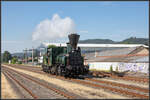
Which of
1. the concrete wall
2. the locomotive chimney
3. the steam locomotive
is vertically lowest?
the concrete wall

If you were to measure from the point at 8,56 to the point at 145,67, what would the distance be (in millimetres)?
155910

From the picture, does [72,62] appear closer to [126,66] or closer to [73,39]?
[73,39]

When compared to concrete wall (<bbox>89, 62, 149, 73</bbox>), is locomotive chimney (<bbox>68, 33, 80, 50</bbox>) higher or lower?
higher

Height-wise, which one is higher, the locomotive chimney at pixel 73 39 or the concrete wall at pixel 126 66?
the locomotive chimney at pixel 73 39

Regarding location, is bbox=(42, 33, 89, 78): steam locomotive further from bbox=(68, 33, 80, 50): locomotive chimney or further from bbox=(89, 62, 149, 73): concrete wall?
bbox=(89, 62, 149, 73): concrete wall

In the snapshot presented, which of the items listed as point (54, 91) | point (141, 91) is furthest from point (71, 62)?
point (141, 91)

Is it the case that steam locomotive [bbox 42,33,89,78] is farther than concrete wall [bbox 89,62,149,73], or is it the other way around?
concrete wall [bbox 89,62,149,73]

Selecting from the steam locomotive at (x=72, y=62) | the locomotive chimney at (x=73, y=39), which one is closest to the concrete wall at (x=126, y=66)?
the steam locomotive at (x=72, y=62)

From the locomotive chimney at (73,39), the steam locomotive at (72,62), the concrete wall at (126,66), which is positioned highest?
the locomotive chimney at (73,39)

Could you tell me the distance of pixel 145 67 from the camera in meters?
27.0

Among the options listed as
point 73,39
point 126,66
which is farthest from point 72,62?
point 126,66

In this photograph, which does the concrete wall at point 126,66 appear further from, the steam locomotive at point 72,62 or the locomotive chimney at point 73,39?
the locomotive chimney at point 73,39

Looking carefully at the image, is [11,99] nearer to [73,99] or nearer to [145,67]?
[73,99]

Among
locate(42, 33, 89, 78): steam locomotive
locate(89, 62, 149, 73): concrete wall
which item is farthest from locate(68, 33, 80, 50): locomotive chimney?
locate(89, 62, 149, 73): concrete wall
